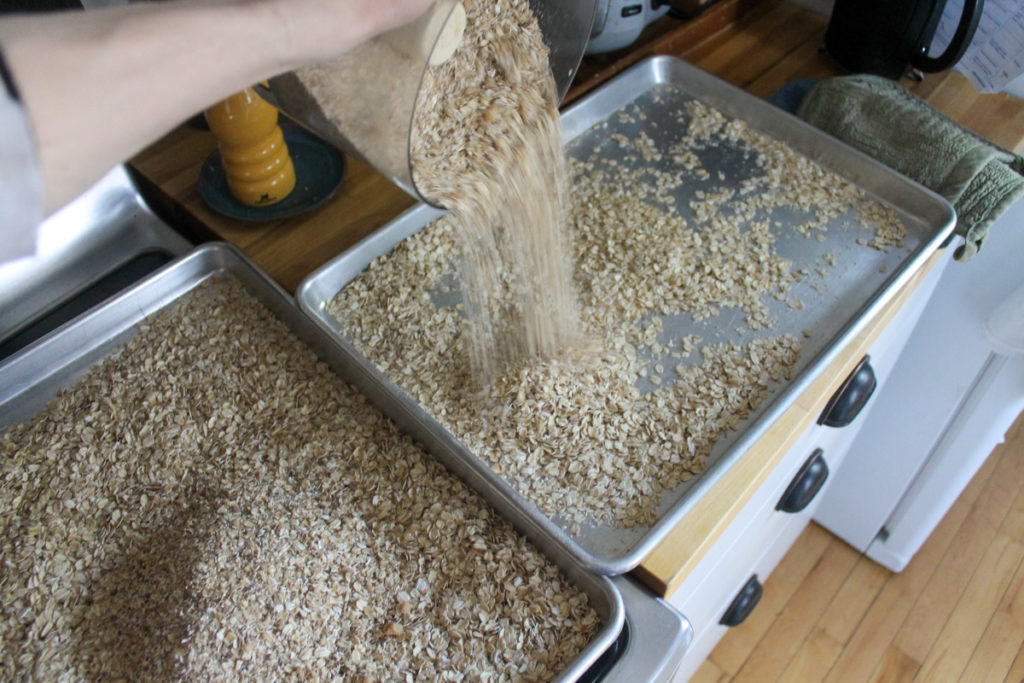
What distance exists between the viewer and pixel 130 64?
42 centimetres

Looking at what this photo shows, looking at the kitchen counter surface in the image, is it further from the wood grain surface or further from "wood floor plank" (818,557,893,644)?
"wood floor plank" (818,557,893,644)

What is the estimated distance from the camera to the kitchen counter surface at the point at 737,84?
2.66 ft

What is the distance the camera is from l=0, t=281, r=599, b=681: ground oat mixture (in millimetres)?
698

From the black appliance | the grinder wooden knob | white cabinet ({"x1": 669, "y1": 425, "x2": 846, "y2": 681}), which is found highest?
the grinder wooden knob

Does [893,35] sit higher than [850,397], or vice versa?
[893,35]

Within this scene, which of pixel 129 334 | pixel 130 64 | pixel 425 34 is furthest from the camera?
pixel 129 334

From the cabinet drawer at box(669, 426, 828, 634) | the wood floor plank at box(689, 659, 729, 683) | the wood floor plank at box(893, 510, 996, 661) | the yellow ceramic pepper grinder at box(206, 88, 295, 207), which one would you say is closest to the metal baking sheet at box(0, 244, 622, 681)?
the yellow ceramic pepper grinder at box(206, 88, 295, 207)

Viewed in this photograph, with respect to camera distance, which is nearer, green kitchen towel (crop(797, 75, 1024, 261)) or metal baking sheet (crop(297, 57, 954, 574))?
metal baking sheet (crop(297, 57, 954, 574))

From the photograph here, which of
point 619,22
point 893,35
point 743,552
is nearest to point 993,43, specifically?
point 893,35

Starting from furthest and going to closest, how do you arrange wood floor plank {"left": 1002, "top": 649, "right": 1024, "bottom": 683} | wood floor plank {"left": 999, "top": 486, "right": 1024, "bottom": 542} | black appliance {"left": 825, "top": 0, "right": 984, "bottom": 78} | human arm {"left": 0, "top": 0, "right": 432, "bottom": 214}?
1. wood floor plank {"left": 999, "top": 486, "right": 1024, "bottom": 542}
2. wood floor plank {"left": 1002, "top": 649, "right": 1024, "bottom": 683}
3. black appliance {"left": 825, "top": 0, "right": 984, "bottom": 78}
4. human arm {"left": 0, "top": 0, "right": 432, "bottom": 214}

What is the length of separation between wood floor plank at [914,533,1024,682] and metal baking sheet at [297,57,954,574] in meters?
0.94

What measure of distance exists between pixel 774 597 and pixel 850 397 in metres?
0.77

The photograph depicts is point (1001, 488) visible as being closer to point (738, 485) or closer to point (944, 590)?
point (944, 590)

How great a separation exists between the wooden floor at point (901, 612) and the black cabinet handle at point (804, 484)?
0.56 m
